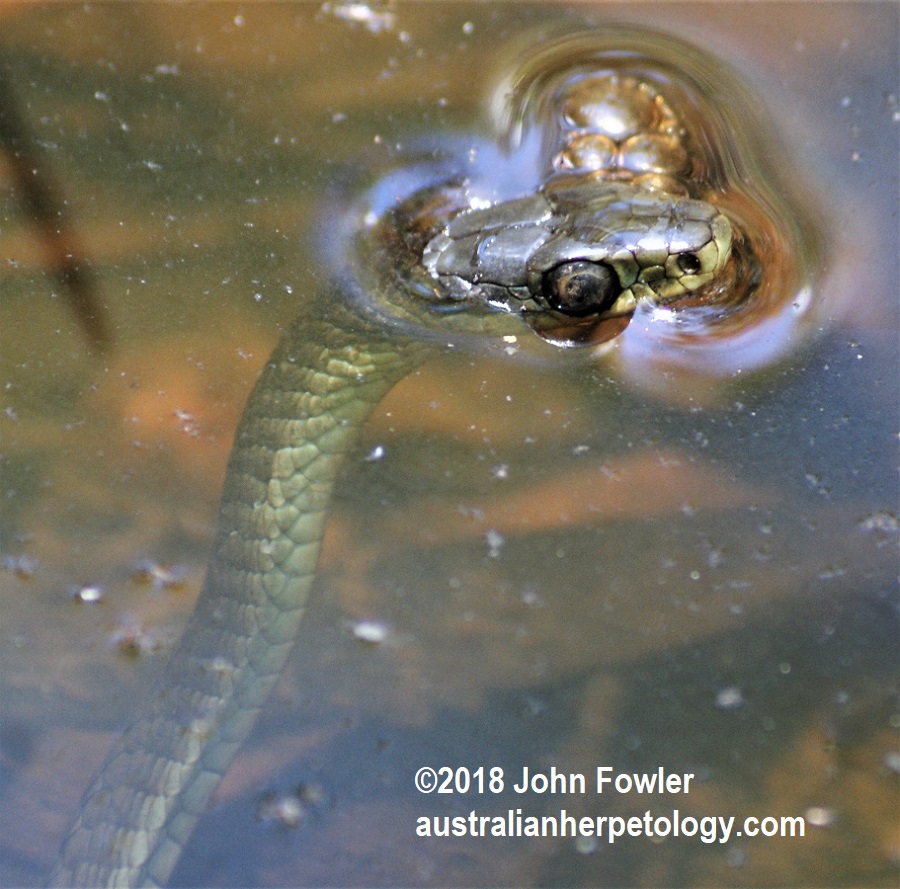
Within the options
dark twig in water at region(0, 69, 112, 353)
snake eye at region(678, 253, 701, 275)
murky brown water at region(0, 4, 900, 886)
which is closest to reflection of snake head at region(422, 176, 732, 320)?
snake eye at region(678, 253, 701, 275)

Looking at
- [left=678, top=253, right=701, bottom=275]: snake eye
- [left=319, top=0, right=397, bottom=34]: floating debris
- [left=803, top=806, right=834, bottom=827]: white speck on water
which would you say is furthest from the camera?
[left=319, top=0, right=397, bottom=34]: floating debris

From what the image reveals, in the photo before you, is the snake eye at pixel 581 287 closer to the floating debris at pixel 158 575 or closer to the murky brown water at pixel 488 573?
the murky brown water at pixel 488 573

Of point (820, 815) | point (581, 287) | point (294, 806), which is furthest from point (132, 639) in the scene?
point (820, 815)

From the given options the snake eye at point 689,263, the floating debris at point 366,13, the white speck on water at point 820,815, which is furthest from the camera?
the floating debris at point 366,13

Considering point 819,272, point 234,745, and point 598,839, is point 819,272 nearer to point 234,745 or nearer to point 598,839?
point 598,839

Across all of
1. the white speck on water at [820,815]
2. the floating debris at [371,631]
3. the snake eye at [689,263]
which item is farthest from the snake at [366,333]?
the white speck on water at [820,815]

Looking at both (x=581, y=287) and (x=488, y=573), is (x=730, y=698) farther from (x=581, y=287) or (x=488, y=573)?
(x=581, y=287)

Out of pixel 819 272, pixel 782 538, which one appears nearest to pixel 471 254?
pixel 819 272

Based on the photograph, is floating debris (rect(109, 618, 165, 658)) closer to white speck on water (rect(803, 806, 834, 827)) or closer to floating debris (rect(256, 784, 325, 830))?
floating debris (rect(256, 784, 325, 830))
